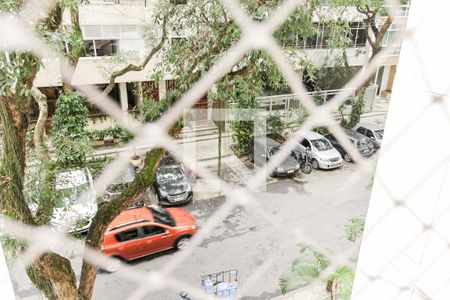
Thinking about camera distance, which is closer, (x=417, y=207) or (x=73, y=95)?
(x=417, y=207)

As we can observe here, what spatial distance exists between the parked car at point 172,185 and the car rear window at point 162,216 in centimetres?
50

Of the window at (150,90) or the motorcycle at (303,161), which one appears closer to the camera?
the window at (150,90)

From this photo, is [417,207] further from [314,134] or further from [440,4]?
[314,134]

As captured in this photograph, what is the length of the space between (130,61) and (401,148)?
5.02m

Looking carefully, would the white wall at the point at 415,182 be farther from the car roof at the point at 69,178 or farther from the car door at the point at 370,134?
the car door at the point at 370,134

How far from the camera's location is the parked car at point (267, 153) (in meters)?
5.50

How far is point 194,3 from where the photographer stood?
7.75 feet

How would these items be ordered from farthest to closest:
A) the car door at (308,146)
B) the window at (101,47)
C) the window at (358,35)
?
1. the window at (358,35)
2. the car door at (308,146)
3. the window at (101,47)

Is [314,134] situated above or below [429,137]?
below

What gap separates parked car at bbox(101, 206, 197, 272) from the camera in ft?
12.3

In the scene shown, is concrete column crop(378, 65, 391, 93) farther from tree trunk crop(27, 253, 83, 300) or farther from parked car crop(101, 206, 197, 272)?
tree trunk crop(27, 253, 83, 300)

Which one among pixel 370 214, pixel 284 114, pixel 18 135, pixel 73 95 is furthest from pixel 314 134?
pixel 370 214

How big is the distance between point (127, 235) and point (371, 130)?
457cm

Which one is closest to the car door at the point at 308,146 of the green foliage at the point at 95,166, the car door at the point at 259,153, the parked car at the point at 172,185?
the car door at the point at 259,153
